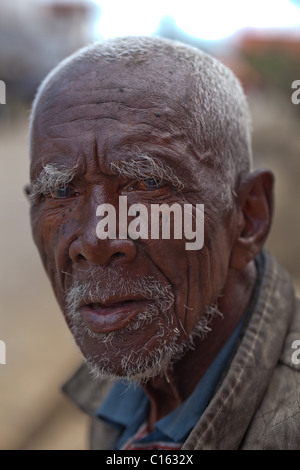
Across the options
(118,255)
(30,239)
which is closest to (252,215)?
(118,255)

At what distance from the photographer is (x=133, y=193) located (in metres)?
1.62

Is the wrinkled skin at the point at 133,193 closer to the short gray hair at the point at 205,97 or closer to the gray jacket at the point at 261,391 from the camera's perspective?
the short gray hair at the point at 205,97

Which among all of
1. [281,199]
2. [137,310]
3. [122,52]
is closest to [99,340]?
[137,310]

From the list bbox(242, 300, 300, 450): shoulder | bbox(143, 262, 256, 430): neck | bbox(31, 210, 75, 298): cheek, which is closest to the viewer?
bbox(242, 300, 300, 450): shoulder

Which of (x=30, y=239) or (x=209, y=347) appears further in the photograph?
(x=30, y=239)

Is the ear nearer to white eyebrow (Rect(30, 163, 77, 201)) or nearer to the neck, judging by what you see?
the neck

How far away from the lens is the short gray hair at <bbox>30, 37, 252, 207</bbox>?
169 centimetres

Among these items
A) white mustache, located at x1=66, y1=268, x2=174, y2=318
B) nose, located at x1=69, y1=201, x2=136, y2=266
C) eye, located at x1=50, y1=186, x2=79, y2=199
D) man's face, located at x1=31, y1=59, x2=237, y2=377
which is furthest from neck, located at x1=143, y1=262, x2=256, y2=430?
eye, located at x1=50, y1=186, x2=79, y2=199

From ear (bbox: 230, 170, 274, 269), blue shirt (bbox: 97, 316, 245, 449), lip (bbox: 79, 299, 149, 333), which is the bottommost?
blue shirt (bbox: 97, 316, 245, 449)

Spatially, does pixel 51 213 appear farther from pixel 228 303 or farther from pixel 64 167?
pixel 228 303

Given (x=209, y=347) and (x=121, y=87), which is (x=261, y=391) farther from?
(x=121, y=87)

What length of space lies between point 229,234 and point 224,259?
0.09m

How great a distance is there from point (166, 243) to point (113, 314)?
0.27 metres

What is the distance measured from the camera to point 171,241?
1604 mm
